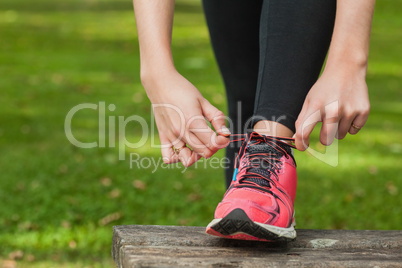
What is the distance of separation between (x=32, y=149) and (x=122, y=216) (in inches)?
49.3

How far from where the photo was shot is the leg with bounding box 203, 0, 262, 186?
1751 mm

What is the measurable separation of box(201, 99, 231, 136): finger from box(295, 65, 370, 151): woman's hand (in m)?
0.17

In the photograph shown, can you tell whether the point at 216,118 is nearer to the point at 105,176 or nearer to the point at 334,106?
the point at 334,106

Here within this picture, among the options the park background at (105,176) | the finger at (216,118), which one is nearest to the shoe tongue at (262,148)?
the finger at (216,118)

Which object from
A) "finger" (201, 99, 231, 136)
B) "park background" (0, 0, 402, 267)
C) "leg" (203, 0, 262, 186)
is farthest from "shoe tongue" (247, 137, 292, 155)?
"park background" (0, 0, 402, 267)

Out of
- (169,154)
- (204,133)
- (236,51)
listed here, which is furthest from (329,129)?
(236,51)

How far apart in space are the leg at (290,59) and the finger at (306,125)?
0.10m

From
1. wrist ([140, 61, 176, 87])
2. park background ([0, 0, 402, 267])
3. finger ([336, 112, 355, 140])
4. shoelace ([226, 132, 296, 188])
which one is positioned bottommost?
park background ([0, 0, 402, 267])

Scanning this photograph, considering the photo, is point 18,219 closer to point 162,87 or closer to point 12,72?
point 162,87

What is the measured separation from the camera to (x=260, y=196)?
1.24m

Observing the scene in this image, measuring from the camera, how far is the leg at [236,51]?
5.74 ft

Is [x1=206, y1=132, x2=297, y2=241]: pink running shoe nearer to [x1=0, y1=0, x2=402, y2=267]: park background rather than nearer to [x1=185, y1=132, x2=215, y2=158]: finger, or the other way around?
[x1=185, y1=132, x2=215, y2=158]: finger

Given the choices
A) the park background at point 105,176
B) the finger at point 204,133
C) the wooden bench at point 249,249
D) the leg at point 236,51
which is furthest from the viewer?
the park background at point 105,176

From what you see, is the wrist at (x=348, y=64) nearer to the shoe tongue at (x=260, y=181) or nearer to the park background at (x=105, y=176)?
the shoe tongue at (x=260, y=181)
